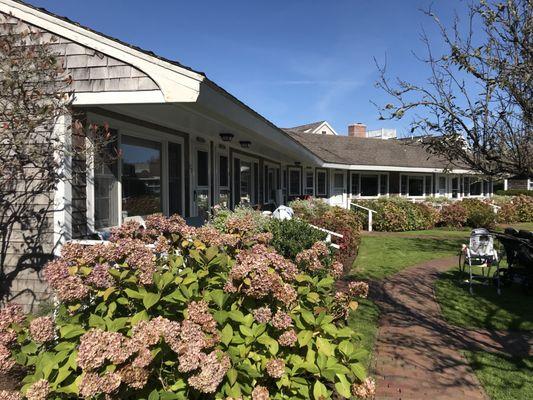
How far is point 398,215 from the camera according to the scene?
1864 cm

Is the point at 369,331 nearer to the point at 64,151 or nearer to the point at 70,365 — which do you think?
the point at 70,365

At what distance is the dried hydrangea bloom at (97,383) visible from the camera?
203cm

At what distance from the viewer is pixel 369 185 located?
24.2 m

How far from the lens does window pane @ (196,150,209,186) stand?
9.56 meters

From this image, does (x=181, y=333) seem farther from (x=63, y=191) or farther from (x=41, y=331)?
(x=63, y=191)

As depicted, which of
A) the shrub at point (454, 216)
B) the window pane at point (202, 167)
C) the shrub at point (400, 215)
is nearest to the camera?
the window pane at point (202, 167)

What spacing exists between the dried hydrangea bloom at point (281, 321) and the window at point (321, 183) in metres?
19.5

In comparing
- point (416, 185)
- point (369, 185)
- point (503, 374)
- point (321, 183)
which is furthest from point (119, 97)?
point (416, 185)

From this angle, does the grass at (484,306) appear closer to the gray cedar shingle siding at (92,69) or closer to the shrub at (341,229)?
the shrub at (341,229)

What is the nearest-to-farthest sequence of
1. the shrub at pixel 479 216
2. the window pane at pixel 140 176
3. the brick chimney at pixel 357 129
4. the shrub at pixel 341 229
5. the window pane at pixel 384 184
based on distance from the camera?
the window pane at pixel 140 176 < the shrub at pixel 341 229 < the shrub at pixel 479 216 < the window pane at pixel 384 184 < the brick chimney at pixel 357 129

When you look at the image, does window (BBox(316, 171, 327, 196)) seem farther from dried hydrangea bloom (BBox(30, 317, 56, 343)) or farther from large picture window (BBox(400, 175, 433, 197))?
dried hydrangea bloom (BBox(30, 317, 56, 343))

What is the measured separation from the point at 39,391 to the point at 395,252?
36.9ft

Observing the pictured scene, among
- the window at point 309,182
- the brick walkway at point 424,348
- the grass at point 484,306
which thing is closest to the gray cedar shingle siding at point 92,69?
the brick walkway at point 424,348

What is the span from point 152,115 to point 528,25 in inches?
193
